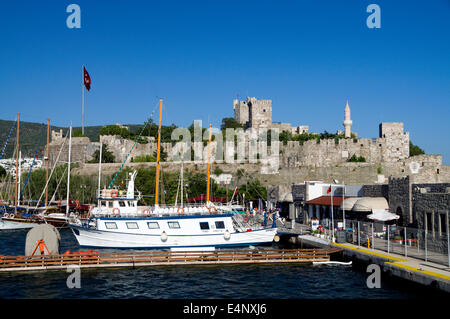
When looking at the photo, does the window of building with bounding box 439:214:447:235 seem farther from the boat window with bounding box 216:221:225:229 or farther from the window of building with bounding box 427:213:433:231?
the boat window with bounding box 216:221:225:229

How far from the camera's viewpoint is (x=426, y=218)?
21.6 m

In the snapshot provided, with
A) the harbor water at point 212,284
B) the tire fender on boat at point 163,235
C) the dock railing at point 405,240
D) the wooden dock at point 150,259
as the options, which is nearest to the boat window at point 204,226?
the tire fender on boat at point 163,235

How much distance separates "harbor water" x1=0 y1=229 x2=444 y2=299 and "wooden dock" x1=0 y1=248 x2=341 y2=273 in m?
0.34

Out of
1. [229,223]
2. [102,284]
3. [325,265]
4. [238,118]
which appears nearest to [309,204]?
[229,223]

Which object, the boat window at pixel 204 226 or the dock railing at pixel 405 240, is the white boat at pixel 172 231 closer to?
the boat window at pixel 204 226

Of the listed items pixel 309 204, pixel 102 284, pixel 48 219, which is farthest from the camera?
pixel 48 219

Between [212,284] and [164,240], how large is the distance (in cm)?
856

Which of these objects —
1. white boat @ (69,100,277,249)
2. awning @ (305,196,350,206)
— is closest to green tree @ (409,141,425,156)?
awning @ (305,196,350,206)

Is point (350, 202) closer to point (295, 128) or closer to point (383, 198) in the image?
point (383, 198)

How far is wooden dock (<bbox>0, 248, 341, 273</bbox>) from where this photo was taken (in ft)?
70.6

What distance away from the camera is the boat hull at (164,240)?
1096 inches

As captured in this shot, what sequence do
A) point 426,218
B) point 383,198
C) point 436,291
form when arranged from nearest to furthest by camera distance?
point 436,291 < point 426,218 < point 383,198

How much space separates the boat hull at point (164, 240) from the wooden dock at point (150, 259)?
292 cm

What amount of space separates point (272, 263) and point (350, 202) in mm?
8959
